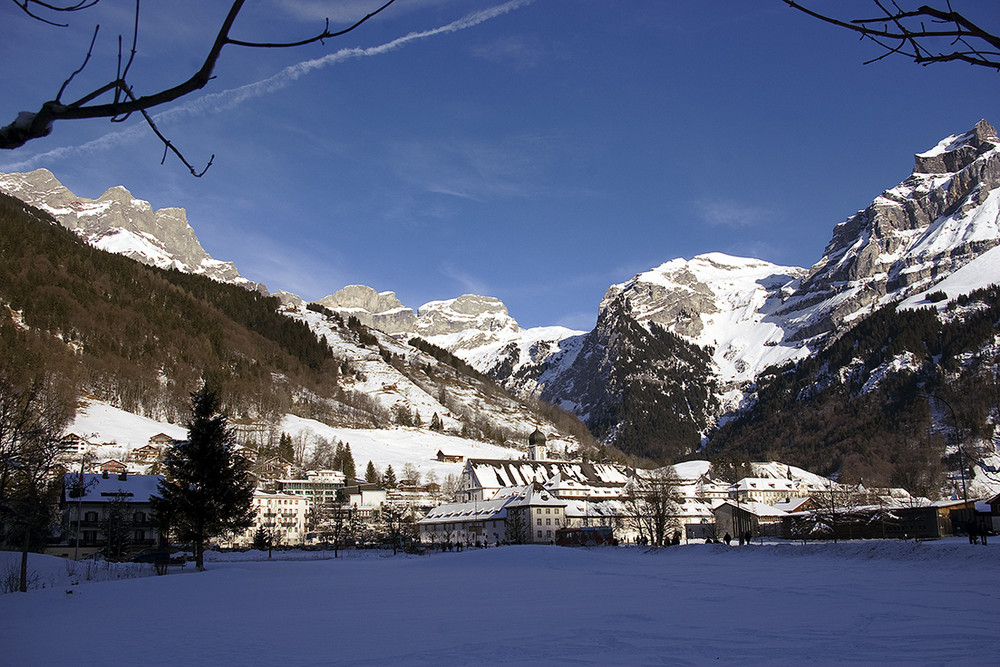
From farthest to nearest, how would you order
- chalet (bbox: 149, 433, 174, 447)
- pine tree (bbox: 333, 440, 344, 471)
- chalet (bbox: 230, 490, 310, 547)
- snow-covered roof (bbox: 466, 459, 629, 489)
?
pine tree (bbox: 333, 440, 344, 471) → snow-covered roof (bbox: 466, 459, 629, 489) → chalet (bbox: 149, 433, 174, 447) → chalet (bbox: 230, 490, 310, 547)

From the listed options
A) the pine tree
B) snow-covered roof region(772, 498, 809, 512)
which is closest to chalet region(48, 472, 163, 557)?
the pine tree

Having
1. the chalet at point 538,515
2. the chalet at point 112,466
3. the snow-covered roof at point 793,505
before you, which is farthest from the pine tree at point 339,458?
the snow-covered roof at point 793,505

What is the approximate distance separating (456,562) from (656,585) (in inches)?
836

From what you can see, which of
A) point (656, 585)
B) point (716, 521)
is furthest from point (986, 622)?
point (716, 521)

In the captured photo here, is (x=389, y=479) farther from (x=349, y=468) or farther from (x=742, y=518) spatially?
(x=742, y=518)

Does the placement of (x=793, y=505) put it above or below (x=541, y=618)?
below

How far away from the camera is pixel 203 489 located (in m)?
41.6

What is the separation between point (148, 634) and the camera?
15391mm

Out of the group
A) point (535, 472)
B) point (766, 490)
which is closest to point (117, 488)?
point (535, 472)

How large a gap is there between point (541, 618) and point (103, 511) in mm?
67227

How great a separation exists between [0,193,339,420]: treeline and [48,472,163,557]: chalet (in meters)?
64.0

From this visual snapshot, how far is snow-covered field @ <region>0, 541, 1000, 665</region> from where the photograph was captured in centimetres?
1202

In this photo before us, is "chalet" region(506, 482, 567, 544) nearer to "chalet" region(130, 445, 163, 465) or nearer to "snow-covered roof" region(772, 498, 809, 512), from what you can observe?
"snow-covered roof" region(772, 498, 809, 512)

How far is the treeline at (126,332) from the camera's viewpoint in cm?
13862
